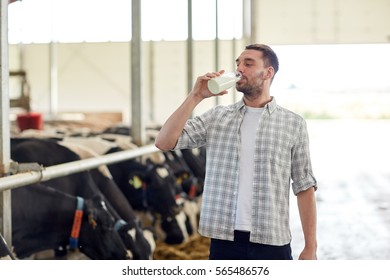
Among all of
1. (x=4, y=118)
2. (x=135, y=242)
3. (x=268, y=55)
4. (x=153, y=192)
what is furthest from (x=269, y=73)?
(x=153, y=192)

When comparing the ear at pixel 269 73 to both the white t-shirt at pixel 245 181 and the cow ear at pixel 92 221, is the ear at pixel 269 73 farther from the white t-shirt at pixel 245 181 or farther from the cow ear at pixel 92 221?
the cow ear at pixel 92 221

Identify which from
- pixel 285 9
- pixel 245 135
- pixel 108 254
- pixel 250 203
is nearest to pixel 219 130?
pixel 245 135

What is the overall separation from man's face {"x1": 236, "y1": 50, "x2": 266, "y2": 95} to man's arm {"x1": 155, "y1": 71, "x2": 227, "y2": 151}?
82 mm

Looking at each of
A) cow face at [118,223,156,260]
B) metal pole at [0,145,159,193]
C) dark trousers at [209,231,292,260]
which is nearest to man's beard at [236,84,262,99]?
dark trousers at [209,231,292,260]

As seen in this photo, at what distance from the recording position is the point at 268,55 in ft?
6.33

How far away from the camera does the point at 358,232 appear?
211 inches

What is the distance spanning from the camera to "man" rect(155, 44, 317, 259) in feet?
6.26

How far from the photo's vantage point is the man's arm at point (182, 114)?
1831 mm

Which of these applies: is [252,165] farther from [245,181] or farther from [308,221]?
[308,221]

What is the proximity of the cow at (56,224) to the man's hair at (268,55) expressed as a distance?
6.27ft

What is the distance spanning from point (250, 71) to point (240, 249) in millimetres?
468

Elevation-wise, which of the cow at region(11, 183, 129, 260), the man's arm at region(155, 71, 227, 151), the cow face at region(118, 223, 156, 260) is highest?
the man's arm at region(155, 71, 227, 151)

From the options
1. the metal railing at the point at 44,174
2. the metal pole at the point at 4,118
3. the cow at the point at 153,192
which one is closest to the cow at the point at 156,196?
the cow at the point at 153,192

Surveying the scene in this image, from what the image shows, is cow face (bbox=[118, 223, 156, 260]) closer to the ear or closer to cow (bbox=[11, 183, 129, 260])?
cow (bbox=[11, 183, 129, 260])
